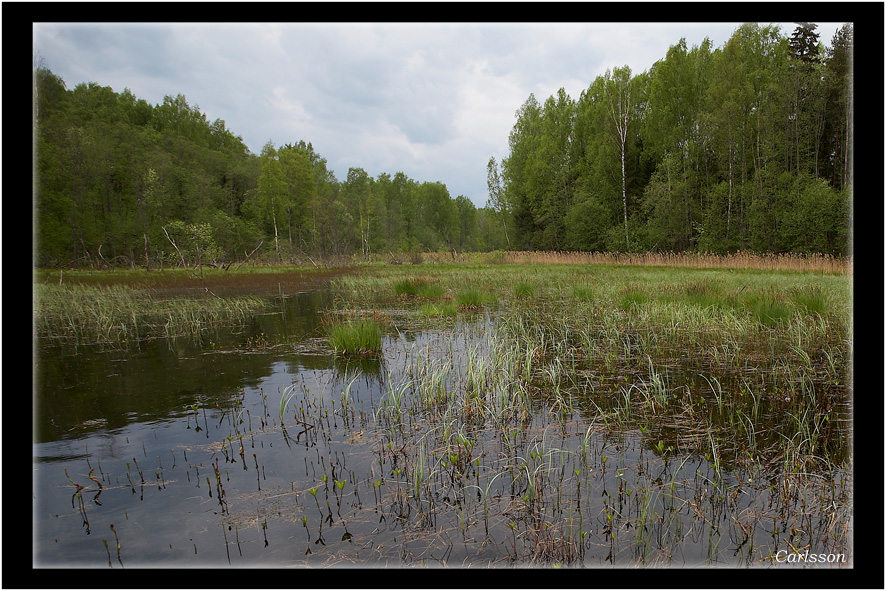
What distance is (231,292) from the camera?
1969cm

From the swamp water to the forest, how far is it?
47.5ft

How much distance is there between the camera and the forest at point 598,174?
88.2ft

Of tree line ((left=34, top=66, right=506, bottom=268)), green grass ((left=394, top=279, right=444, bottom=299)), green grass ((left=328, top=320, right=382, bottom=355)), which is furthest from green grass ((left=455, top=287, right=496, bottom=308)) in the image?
tree line ((left=34, top=66, right=506, bottom=268))

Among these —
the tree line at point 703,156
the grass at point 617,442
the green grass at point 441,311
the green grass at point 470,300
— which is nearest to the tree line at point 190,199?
the tree line at point 703,156

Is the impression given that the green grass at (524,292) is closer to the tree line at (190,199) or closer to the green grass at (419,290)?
the green grass at (419,290)

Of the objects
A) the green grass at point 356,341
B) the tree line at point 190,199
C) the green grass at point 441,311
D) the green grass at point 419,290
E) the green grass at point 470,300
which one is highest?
the tree line at point 190,199

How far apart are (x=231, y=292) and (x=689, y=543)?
20.0 m

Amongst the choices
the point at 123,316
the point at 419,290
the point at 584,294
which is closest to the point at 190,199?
the point at 123,316

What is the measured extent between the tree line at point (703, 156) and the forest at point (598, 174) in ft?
0.39

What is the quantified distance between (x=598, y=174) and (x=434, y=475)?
40.8 meters

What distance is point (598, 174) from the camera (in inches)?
1585

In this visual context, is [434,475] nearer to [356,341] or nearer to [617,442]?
[617,442]
